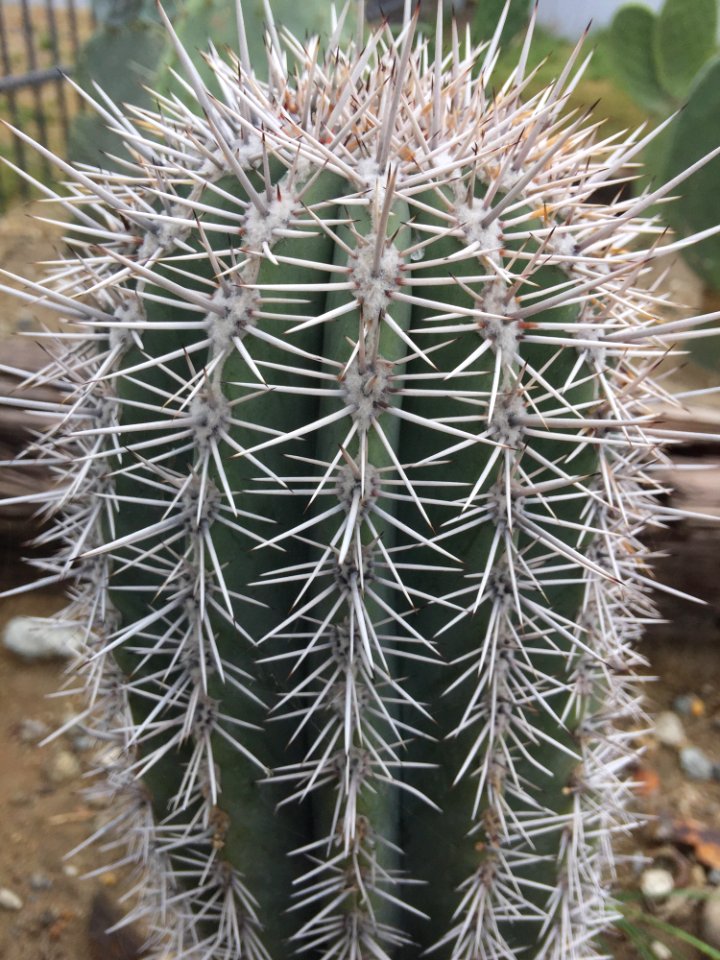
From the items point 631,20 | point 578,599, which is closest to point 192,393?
point 578,599

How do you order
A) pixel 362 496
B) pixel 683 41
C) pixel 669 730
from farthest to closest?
pixel 683 41
pixel 669 730
pixel 362 496

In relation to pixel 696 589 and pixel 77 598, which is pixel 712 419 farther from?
pixel 77 598

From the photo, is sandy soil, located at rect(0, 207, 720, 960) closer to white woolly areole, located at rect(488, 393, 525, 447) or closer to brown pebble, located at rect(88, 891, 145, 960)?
brown pebble, located at rect(88, 891, 145, 960)

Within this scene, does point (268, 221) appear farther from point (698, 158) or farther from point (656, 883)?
point (698, 158)

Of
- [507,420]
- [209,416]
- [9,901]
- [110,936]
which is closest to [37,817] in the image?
[9,901]

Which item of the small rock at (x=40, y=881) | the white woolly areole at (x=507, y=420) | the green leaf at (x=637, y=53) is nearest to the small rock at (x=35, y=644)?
the small rock at (x=40, y=881)

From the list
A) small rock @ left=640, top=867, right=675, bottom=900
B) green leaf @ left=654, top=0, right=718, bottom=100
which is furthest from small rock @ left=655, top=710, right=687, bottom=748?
green leaf @ left=654, top=0, right=718, bottom=100
